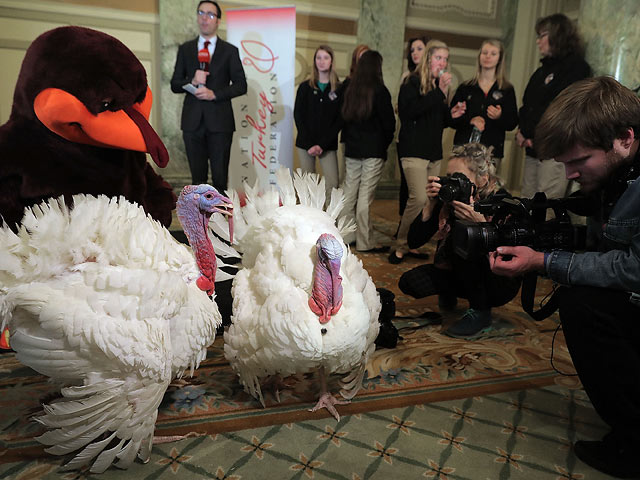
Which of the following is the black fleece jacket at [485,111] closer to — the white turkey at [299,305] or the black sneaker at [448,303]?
the black sneaker at [448,303]

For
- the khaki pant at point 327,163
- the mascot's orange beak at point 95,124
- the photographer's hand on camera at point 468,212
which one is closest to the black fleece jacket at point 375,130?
the khaki pant at point 327,163

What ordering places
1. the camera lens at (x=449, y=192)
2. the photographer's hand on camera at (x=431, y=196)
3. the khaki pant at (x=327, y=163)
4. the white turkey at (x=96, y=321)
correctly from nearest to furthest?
the white turkey at (x=96, y=321), the camera lens at (x=449, y=192), the photographer's hand on camera at (x=431, y=196), the khaki pant at (x=327, y=163)

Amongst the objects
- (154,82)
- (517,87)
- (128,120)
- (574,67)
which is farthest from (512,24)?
(128,120)

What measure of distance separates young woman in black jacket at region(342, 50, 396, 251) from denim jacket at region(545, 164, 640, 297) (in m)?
2.29

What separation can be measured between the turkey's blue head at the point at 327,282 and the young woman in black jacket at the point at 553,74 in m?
2.35

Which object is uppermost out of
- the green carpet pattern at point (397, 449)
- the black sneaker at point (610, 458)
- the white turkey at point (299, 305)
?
the white turkey at point (299, 305)

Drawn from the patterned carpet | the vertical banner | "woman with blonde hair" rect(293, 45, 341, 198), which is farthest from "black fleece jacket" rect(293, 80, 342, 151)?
the patterned carpet

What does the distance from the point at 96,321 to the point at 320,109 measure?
2.99 meters

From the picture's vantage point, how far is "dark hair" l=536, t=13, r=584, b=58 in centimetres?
336

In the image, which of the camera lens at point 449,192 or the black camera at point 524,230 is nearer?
the black camera at point 524,230

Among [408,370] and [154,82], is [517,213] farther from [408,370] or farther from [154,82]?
[154,82]

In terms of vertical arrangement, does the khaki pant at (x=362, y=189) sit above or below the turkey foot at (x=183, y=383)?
above

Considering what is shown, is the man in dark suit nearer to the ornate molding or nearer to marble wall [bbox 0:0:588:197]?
marble wall [bbox 0:0:588:197]

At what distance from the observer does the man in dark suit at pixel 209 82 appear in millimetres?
3709
